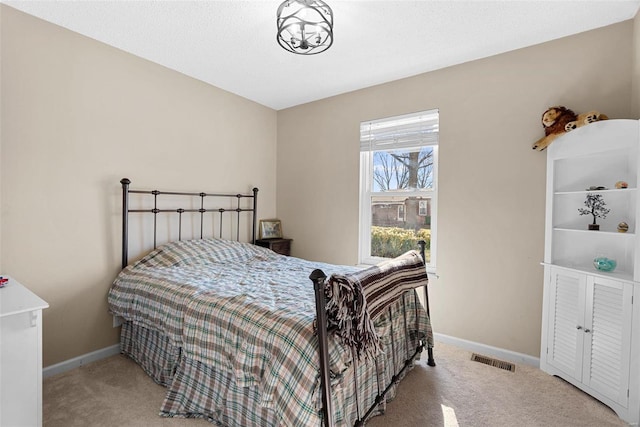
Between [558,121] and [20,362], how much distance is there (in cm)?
350

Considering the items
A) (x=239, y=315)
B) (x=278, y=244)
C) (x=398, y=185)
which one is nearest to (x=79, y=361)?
(x=239, y=315)

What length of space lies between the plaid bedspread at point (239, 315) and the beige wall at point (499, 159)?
75 centimetres

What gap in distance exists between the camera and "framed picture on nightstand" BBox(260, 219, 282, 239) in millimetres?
3885

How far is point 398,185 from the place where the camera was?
3.28m

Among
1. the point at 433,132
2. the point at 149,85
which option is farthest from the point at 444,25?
the point at 149,85

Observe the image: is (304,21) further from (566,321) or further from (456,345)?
(456,345)

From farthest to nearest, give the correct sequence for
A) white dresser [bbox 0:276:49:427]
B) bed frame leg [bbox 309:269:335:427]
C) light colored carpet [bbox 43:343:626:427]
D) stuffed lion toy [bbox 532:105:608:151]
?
stuffed lion toy [bbox 532:105:608:151], light colored carpet [bbox 43:343:626:427], white dresser [bbox 0:276:49:427], bed frame leg [bbox 309:269:335:427]

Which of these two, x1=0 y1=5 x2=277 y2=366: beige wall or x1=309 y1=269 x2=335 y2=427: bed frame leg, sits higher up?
x1=0 y1=5 x2=277 y2=366: beige wall

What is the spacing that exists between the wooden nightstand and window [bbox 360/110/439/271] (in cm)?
96

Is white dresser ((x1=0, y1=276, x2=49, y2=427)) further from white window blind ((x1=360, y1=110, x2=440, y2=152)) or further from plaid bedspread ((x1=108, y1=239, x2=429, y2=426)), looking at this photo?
white window blind ((x1=360, y1=110, x2=440, y2=152))

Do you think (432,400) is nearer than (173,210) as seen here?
Yes

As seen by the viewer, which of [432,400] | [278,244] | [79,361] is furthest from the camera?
[278,244]

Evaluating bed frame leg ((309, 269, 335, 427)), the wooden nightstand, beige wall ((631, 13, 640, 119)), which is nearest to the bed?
bed frame leg ((309, 269, 335, 427))

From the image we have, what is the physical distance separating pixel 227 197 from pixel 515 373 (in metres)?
3.09
